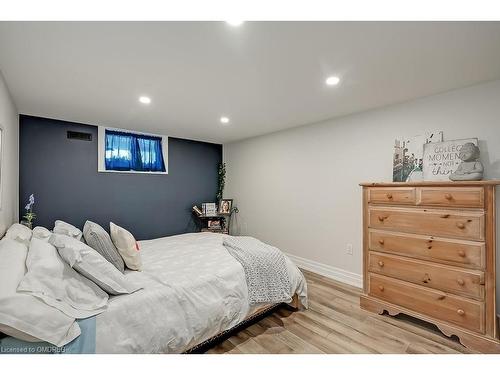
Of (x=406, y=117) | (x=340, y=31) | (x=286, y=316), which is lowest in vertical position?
(x=286, y=316)

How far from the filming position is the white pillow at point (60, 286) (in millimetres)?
1239

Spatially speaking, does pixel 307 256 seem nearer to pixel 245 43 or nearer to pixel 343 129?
pixel 343 129

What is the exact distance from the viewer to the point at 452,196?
6.39 ft

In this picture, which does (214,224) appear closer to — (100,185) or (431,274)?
(100,185)

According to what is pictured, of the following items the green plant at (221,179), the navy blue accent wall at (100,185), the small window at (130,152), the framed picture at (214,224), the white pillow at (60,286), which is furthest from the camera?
the green plant at (221,179)

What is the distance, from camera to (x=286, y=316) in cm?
233

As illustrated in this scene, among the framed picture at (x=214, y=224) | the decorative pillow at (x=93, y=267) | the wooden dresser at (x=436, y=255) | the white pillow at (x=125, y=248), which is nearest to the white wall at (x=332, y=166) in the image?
the framed picture at (x=214, y=224)

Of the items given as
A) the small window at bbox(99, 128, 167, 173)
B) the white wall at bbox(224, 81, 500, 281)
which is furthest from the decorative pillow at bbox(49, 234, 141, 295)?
Answer: the white wall at bbox(224, 81, 500, 281)

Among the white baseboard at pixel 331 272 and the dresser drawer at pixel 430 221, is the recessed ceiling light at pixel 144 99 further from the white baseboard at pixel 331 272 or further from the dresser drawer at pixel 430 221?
the white baseboard at pixel 331 272

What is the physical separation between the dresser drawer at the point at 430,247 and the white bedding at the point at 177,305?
93 cm

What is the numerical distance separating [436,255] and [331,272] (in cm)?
150

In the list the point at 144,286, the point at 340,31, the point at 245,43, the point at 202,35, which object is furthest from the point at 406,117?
the point at 144,286

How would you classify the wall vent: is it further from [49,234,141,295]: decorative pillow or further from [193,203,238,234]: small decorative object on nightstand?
[49,234,141,295]: decorative pillow
